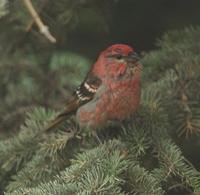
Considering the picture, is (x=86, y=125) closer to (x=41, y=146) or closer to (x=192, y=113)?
(x=41, y=146)

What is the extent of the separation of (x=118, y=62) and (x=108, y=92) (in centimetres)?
26

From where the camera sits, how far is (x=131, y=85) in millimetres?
4539

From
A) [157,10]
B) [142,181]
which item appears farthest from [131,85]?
[157,10]

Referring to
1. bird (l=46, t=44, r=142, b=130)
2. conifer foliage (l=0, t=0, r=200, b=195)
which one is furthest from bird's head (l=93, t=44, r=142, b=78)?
conifer foliage (l=0, t=0, r=200, b=195)

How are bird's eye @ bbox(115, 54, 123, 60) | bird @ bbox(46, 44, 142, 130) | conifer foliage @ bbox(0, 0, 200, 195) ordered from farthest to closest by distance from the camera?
bird's eye @ bbox(115, 54, 123, 60) < bird @ bbox(46, 44, 142, 130) < conifer foliage @ bbox(0, 0, 200, 195)

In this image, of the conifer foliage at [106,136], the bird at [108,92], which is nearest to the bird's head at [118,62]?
the bird at [108,92]

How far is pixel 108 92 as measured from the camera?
4.70 metres

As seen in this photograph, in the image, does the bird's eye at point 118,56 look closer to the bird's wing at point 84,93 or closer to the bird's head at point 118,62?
the bird's head at point 118,62

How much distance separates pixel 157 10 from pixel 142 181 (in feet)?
9.82

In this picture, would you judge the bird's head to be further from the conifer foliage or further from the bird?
the conifer foliage

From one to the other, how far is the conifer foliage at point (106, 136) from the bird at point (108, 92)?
0.26ft

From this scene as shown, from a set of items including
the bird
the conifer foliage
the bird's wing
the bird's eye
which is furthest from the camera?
the bird's wing

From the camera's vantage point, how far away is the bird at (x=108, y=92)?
4500mm

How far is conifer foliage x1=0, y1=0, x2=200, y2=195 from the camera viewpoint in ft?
11.3
